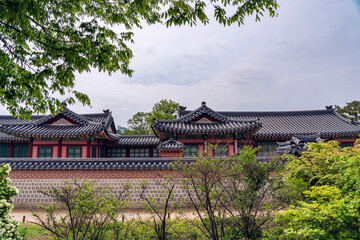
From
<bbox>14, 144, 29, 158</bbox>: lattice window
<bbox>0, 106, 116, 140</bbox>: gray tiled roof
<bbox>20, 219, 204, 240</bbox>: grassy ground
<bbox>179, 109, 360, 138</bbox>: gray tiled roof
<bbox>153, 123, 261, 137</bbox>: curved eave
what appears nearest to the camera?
<bbox>20, 219, 204, 240</bbox>: grassy ground

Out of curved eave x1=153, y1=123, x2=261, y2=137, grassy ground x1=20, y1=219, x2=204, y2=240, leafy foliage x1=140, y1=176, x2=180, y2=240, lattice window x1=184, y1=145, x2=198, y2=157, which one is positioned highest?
curved eave x1=153, y1=123, x2=261, y2=137

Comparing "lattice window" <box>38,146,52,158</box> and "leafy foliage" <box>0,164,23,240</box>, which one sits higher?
"lattice window" <box>38,146,52,158</box>

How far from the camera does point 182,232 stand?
256 inches

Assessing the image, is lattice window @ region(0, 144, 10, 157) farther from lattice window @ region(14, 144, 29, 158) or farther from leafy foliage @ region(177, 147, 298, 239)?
leafy foliage @ region(177, 147, 298, 239)

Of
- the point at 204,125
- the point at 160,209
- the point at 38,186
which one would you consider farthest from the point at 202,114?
the point at 38,186

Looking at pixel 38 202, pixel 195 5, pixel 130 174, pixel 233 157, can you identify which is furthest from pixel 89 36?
pixel 38 202

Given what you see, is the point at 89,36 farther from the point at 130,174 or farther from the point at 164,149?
the point at 164,149

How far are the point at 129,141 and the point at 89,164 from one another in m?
11.0

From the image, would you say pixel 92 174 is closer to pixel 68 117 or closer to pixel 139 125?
pixel 68 117

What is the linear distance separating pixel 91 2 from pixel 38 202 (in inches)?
377

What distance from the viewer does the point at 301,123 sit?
21.8 metres

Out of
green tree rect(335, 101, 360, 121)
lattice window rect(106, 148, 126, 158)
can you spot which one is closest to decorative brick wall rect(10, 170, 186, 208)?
lattice window rect(106, 148, 126, 158)

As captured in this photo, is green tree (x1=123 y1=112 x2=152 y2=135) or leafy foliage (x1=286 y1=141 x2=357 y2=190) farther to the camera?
green tree (x1=123 y1=112 x2=152 y2=135)

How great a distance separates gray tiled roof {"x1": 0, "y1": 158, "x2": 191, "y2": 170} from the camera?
10531 mm
